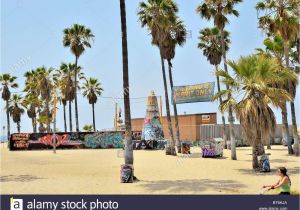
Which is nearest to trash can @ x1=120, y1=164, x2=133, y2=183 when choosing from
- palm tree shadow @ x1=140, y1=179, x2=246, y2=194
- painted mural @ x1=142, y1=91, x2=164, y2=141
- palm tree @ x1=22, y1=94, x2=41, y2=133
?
palm tree shadow @ x1=140, y1=179, x2=246, y2=194

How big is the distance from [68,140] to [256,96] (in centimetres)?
3584

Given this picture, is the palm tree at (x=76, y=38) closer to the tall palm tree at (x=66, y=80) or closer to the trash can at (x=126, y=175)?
the tall palm tree at (x=66, y=80)

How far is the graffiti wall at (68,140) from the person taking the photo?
5009cm

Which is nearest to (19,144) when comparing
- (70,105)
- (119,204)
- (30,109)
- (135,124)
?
(70,105)

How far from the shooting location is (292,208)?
31.9 feet

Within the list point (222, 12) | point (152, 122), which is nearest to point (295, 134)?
point (222, 12)

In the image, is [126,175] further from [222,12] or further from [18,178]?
[222,12]

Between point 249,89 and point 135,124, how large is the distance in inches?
1939

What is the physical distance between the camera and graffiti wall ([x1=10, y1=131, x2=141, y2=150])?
50094 mm

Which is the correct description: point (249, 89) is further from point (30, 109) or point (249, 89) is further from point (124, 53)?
point (30, 109)

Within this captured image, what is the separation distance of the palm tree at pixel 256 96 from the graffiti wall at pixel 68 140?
3275 centimetres

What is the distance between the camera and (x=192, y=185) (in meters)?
15.1

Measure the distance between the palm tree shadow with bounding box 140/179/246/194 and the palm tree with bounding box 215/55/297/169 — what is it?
4585 millimetres

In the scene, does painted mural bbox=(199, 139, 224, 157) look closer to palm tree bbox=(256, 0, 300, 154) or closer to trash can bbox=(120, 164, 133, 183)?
palm tree bbox=(256, 0, 300, 154)
